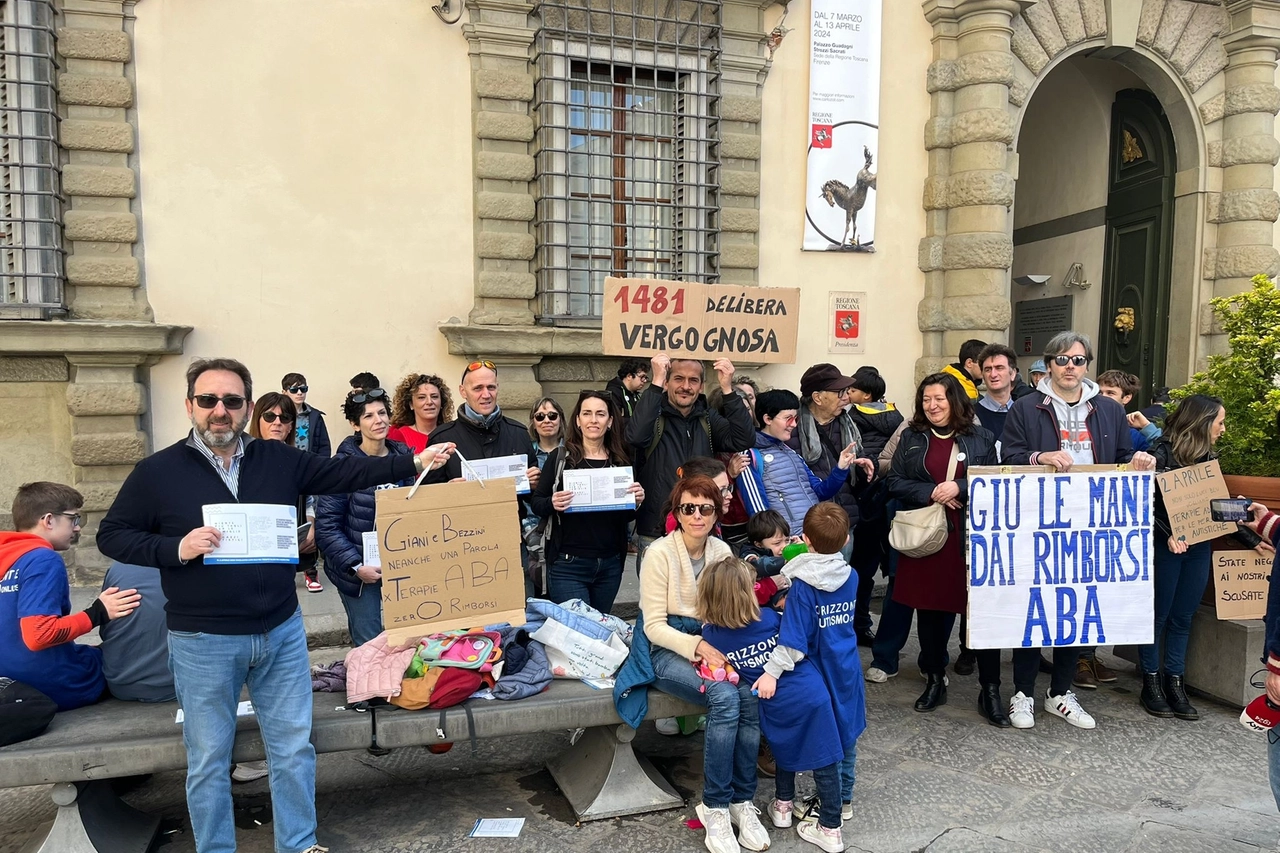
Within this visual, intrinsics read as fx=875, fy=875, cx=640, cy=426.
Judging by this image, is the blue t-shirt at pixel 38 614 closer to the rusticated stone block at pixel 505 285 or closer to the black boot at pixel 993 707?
the black boot at pixel 993 707

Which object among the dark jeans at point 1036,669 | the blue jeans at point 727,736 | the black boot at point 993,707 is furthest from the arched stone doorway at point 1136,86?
the blue jeans at point 727,736

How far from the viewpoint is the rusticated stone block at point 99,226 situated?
7297 mm

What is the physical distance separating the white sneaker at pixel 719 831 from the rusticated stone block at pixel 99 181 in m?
6.92

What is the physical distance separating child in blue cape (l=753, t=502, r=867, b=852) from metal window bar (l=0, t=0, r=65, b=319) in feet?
22.1

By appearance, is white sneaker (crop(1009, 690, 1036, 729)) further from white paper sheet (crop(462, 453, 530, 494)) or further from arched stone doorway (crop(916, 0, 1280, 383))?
arched stone doorway (crop(916, 0, 1280, 383))

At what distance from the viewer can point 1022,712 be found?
16.2ft

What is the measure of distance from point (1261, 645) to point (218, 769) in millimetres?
5478

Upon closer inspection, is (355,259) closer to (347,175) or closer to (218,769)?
(347,175)

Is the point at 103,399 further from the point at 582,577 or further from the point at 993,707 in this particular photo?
the point at 993,707

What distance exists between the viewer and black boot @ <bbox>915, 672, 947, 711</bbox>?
5.16 metres

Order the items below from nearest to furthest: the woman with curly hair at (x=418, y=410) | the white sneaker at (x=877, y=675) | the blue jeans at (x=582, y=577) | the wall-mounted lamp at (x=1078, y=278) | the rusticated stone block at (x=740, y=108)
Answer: the blue jeans at (x=582, y=577)
the white sneaker at (x=877, y=675)
the woman with curly hair at (x=418, y=410)
the rusticated stone block at (x=740, y=108)
the wall-mounted lamp at (x=1078, y=278)

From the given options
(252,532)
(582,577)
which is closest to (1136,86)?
(582,577)

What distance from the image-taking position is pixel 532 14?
27.4 feet

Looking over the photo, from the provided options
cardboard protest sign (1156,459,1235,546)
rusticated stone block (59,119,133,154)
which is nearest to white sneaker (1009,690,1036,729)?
cardboard protest sign (1156,459,1235,546)
